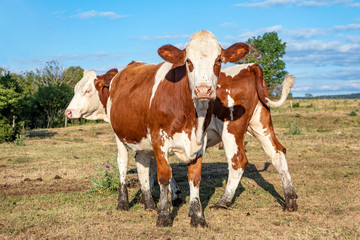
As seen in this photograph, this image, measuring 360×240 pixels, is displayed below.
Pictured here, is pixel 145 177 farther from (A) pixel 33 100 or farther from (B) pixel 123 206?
(A) pixel 33 100

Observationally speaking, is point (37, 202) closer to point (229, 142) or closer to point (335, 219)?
point (229, 142)

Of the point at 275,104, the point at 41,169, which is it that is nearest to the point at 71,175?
the point at 41,169

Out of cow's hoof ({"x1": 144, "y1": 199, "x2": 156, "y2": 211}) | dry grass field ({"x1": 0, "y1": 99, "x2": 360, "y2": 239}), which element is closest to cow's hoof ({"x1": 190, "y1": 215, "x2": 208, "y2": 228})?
dry grass field ({"x1": 0, "y1": 99, "x2": 360, "y2": 239})

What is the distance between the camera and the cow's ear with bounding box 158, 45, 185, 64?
5.55m

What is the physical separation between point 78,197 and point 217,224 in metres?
3.39

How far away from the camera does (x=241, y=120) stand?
23.2 ft

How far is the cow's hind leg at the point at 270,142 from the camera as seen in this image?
7.12 m

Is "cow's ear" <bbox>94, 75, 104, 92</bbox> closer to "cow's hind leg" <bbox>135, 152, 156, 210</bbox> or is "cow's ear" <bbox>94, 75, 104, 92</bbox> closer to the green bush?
"cow's hind leg" <bbox>135, 152, 156, 210</bbox>

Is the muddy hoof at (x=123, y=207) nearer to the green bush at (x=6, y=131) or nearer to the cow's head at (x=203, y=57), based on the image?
the cow's head at (x=203, y=57)

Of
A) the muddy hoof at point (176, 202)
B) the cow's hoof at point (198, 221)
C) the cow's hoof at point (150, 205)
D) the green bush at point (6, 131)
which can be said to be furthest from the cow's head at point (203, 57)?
the green bush at point (6, 131)

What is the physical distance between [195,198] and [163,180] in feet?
1.83

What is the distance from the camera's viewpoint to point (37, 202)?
25.3 ft

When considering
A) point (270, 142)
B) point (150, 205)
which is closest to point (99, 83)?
point (150, 205)

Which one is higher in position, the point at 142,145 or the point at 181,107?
the point at 181,107
